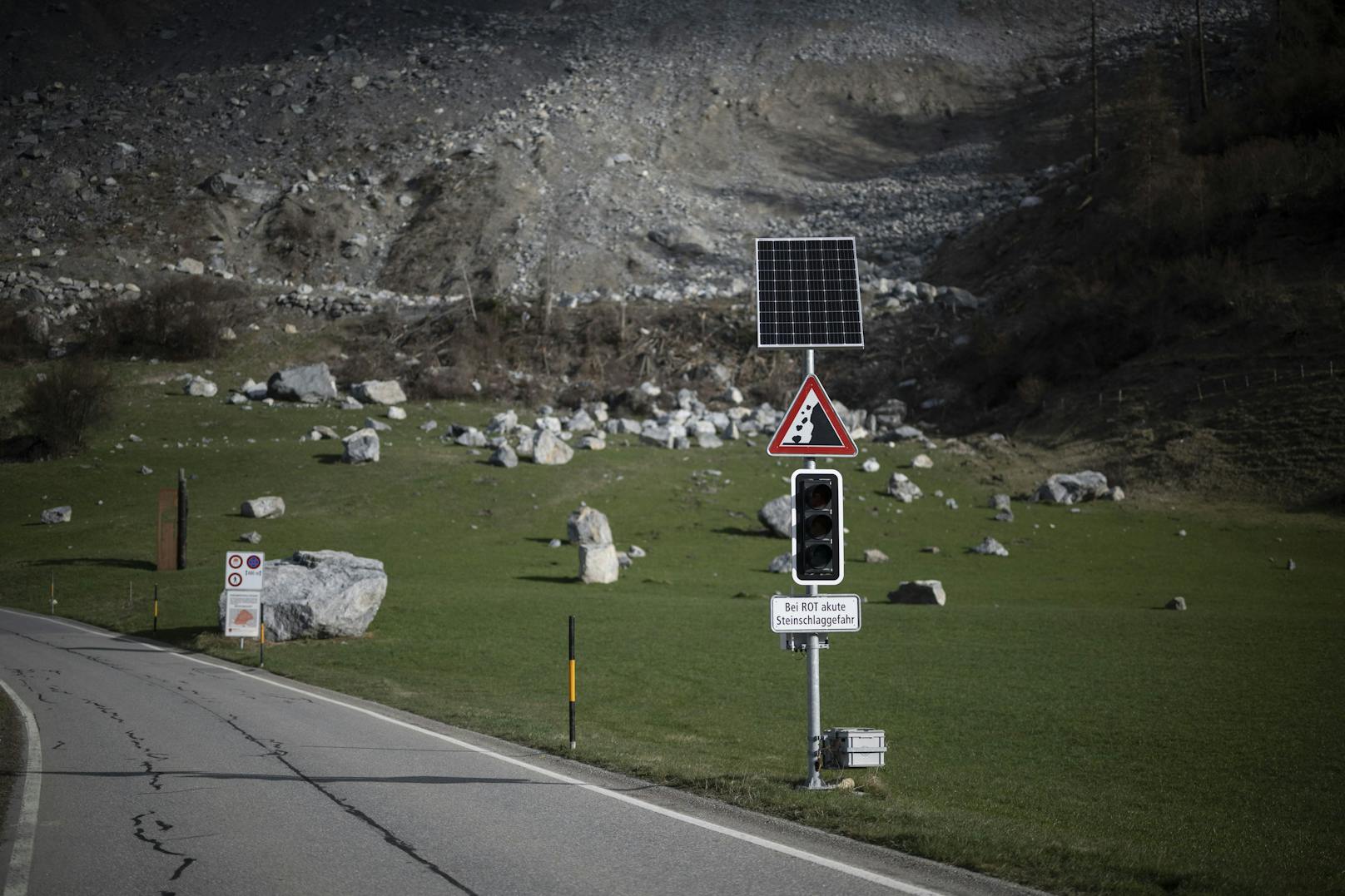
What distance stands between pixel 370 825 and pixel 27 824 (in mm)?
3121

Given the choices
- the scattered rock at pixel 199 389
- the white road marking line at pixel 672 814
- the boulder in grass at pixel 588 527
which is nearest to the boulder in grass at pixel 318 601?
the white road marking line at pixel 672 814

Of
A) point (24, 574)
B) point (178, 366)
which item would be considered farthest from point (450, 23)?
point (24, 574)

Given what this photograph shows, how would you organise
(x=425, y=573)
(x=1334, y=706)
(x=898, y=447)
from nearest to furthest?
(x=1334, y=706) < (x=425, y=573) < (x=898, y=447)

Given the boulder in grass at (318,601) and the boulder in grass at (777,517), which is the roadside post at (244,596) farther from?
the boulder in grass at (777,517)

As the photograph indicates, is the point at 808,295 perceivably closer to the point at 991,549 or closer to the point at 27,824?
the point at 27,824

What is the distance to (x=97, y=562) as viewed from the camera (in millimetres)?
43562

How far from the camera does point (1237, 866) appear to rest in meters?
9.38

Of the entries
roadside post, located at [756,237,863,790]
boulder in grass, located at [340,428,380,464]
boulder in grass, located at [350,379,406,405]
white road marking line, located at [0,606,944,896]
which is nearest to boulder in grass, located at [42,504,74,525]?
boulder in grass, located at [340,428,380,464]

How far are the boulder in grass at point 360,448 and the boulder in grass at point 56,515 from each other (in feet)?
45.6

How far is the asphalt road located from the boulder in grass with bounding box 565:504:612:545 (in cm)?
3119

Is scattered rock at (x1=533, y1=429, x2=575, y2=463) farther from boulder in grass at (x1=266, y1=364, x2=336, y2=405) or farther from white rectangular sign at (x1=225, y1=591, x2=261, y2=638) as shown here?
white rectangular sign at (x1=225, y1=591, x2=261, y2=638)

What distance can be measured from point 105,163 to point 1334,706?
125199 millimetres

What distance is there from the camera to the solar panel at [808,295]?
42.0 feet

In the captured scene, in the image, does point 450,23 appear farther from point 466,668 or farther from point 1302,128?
point 466,668
